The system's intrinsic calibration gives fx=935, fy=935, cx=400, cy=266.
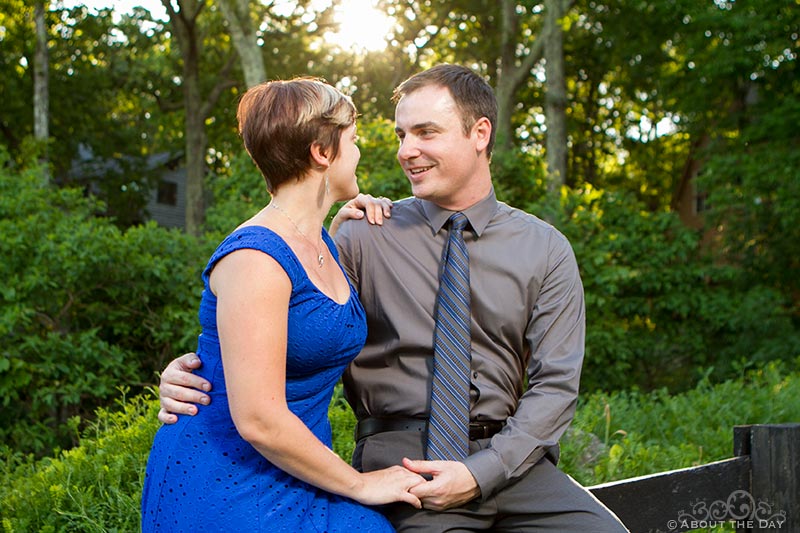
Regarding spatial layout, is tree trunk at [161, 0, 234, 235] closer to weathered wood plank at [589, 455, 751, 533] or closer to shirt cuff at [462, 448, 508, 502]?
weathered wood plank at [589, 455, 751, 533]

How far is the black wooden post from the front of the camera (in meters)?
4.34

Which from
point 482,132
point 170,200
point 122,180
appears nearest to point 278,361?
point 482,132

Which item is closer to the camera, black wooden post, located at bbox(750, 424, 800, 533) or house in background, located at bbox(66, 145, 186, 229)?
black wooden post, located at bbox(750, 424, 800, 533)

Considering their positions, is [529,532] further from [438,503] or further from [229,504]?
[229,504]

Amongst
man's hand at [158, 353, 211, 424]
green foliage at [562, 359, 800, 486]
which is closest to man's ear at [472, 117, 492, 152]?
man's hand at [158, 353, 211, 424]

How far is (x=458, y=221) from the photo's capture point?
11.4 ft

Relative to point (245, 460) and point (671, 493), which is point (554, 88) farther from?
point (245, 460)

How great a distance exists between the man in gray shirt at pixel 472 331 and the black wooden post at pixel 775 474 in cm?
150

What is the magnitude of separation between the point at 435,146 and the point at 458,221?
0.29m

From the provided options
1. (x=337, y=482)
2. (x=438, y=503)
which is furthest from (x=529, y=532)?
(x=337, y=482)

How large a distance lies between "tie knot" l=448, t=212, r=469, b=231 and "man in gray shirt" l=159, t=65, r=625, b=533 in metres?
0.02

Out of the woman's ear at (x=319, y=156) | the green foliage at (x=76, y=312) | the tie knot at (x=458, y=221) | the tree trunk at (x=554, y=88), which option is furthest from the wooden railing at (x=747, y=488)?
the tree trunk at (x=554, y=88)

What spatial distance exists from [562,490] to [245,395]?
1.30 m

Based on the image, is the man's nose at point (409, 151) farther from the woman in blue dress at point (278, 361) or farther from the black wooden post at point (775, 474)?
the black wooden post at point (775, 474)
